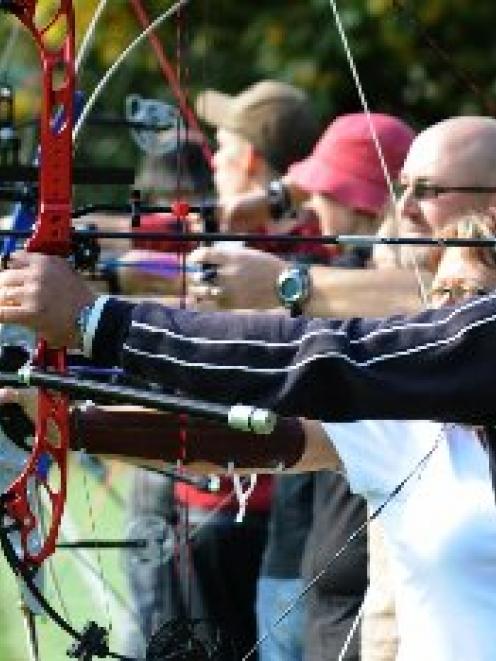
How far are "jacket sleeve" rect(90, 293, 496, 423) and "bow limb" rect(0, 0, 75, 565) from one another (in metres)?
0.19

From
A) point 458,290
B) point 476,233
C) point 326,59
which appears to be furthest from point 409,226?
point 326,59

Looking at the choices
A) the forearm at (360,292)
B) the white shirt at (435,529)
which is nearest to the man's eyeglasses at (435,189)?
the forearm at (360,292)

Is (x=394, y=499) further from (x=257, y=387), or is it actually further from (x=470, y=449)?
(x=257, y=387)

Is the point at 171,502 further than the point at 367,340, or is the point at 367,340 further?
the point at 171,502

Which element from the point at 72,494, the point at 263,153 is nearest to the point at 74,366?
the point at 263,153

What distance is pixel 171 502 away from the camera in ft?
19.7

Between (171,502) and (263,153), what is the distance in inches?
47.7

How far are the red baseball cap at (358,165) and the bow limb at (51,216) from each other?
7.48ft

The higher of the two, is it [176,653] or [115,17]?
[115,17]

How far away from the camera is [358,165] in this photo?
6.00m

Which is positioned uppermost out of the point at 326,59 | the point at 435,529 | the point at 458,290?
the point at 326,59

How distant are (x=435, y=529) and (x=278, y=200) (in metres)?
2.74

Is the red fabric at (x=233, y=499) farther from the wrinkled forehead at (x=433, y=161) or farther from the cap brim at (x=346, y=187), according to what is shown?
the wrinkled forehead at (x=433, y=161)

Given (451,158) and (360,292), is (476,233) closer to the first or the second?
(451,158)
